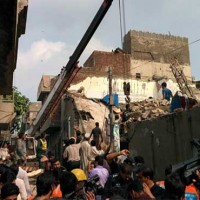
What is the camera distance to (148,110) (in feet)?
61.6

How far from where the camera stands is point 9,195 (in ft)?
12.2

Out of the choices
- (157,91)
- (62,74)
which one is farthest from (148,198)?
(157,91)

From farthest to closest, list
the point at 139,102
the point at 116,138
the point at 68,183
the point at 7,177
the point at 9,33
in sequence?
1. the point at 139,102
2. the point at 116,138
3. the point at 9,33
4. the point at 7,177
5. the point at 68,183

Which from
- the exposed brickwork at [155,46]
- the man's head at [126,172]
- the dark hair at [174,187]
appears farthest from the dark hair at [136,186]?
the exposed brickwork at [155,46]

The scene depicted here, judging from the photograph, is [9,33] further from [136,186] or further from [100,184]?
[136,186]

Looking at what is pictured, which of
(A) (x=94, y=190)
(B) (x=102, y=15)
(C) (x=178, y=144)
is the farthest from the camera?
(B) (x=102, y=15)

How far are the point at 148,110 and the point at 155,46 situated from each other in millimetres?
19999

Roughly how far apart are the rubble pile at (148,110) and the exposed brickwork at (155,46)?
15.1 m

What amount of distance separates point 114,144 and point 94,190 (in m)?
10.5

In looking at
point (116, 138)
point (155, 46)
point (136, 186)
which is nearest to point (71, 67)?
point (116, 138)

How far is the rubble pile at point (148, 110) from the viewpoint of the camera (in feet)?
55.8

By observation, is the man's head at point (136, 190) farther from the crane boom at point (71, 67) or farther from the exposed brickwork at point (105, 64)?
the exposed brickwork at point (105, 64)

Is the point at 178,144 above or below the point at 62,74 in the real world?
below

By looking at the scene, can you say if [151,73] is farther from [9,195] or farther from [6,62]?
[9,195]
